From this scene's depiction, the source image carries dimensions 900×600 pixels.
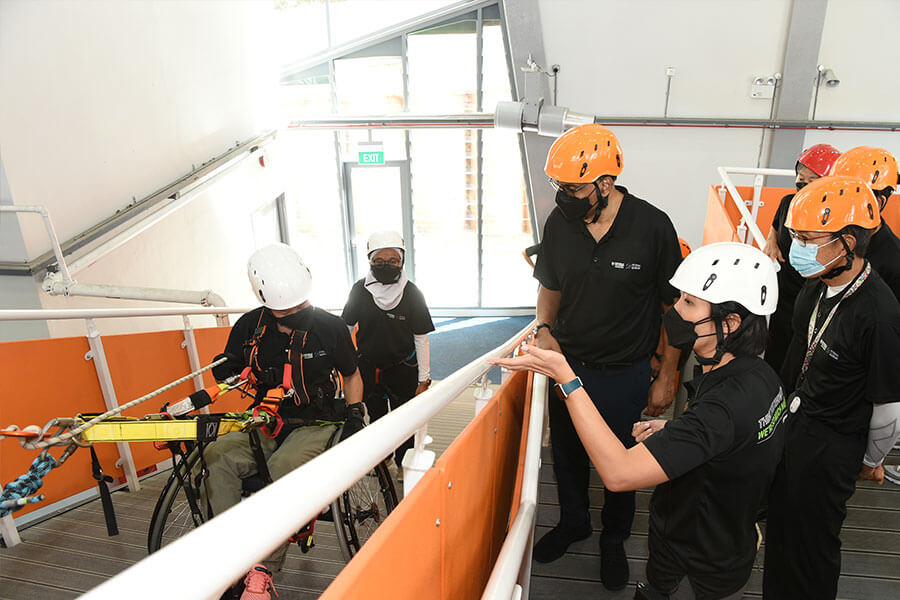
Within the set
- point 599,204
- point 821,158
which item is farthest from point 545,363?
point 821,158

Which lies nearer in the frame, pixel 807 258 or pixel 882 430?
pixel 882 430

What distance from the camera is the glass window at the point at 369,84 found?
8.60 m

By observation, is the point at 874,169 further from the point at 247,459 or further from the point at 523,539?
the point at 247,459

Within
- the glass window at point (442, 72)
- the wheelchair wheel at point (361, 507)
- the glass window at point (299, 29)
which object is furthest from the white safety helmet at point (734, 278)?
the glass window at point (299, 29)

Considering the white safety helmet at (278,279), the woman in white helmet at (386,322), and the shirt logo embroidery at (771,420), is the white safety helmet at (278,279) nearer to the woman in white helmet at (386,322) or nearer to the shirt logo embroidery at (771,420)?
the woman in white helmet at (386,322)

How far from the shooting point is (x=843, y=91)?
21.8 feet

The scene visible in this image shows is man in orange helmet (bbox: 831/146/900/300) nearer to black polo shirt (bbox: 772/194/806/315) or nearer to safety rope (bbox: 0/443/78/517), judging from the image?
black polo shirt (bbox: 772/194/806/315)

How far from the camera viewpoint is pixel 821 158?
320 centimetres

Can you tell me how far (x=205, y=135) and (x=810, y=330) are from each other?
5.85m

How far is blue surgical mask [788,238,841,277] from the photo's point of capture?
1.98 metres

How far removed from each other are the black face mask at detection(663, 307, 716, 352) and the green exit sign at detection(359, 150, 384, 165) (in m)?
8.05

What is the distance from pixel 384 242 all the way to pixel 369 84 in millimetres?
6298

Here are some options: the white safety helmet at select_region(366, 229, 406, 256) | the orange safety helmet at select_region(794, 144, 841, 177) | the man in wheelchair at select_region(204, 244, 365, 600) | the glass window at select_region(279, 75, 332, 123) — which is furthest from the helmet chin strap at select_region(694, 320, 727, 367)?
the glass window at select_region(279, 75, 332, 123)

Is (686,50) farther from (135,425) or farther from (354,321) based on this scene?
(135,425)
